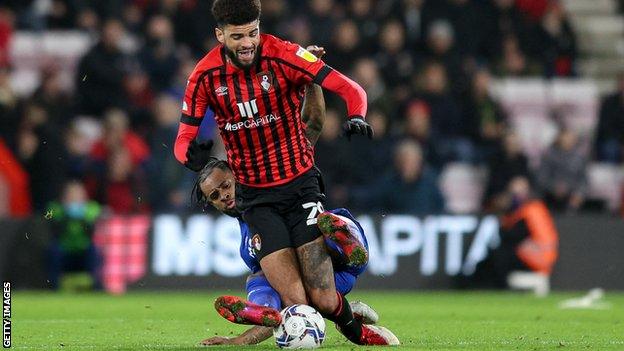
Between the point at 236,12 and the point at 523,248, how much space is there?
311 inches

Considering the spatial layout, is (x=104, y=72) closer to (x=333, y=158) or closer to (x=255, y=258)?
(x=333, y=158)

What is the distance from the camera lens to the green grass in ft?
29.5

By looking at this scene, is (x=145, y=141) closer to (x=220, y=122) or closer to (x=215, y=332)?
(x=215, y=332)

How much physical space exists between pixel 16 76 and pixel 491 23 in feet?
20.8

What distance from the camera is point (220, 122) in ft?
28.7

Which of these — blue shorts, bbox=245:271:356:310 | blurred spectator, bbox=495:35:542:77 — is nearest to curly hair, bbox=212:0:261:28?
blue shorts, bbox=245:271:356:310

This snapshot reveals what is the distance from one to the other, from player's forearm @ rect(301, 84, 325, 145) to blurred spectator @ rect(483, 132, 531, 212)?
7.94 m

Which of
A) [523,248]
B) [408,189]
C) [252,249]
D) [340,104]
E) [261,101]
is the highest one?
[261,101]

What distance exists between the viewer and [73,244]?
50.4 feet

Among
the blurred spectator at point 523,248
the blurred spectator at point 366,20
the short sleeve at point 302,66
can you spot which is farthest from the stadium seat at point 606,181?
the short sleeve at point 302,66

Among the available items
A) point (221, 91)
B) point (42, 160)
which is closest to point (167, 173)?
point (42, 160)

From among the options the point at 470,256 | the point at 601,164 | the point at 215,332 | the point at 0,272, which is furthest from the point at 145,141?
the point at 215,332

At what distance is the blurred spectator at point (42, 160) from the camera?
16.2 metres

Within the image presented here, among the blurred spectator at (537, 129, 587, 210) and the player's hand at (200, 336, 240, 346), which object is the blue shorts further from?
the blurred spectator at (537, 129, 587, 210)
